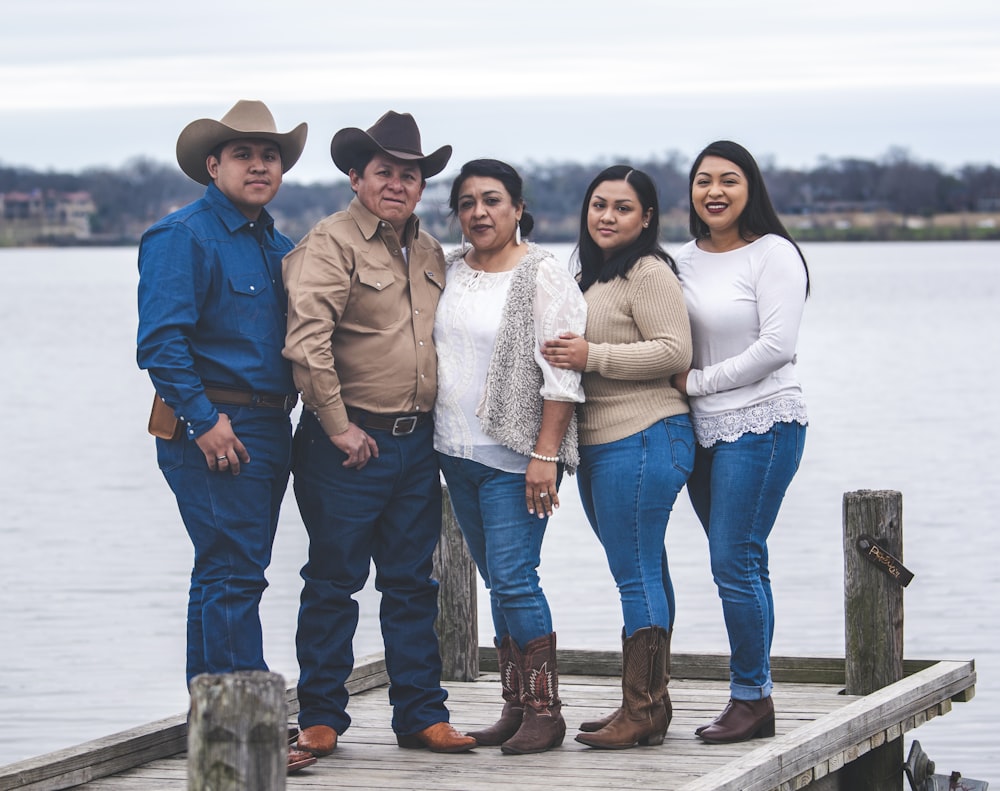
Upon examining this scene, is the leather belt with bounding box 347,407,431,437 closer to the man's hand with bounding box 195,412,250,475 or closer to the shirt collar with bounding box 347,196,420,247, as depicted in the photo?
the man's hand with bounding box 195,412,250,475

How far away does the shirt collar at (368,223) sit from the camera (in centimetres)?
510

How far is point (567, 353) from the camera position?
498 cm

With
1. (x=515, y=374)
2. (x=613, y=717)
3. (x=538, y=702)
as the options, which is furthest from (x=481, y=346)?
(x=613, y=717)

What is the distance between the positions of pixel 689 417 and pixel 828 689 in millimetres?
1768

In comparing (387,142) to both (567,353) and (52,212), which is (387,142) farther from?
(52,212)

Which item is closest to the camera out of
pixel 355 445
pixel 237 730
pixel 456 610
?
pixel 237 730

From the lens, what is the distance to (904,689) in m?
5.95

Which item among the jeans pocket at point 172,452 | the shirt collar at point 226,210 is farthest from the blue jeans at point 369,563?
the shirt collar at point 226,210

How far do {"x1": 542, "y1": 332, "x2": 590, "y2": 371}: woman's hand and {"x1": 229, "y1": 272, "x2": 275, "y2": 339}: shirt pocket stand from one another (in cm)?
85

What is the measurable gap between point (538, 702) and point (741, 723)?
698mm

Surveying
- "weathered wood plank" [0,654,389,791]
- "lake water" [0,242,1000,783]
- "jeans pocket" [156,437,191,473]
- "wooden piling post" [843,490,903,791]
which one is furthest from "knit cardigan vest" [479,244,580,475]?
"lake water" [0,242,1000,783]

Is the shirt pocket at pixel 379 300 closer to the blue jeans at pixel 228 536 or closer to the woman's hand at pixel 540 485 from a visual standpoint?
the blue jeans at pixel 228 536

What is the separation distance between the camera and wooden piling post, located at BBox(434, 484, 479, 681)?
6.68 m

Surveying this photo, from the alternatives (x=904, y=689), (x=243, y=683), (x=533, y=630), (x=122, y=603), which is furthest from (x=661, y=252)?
(x=122, y=603)
